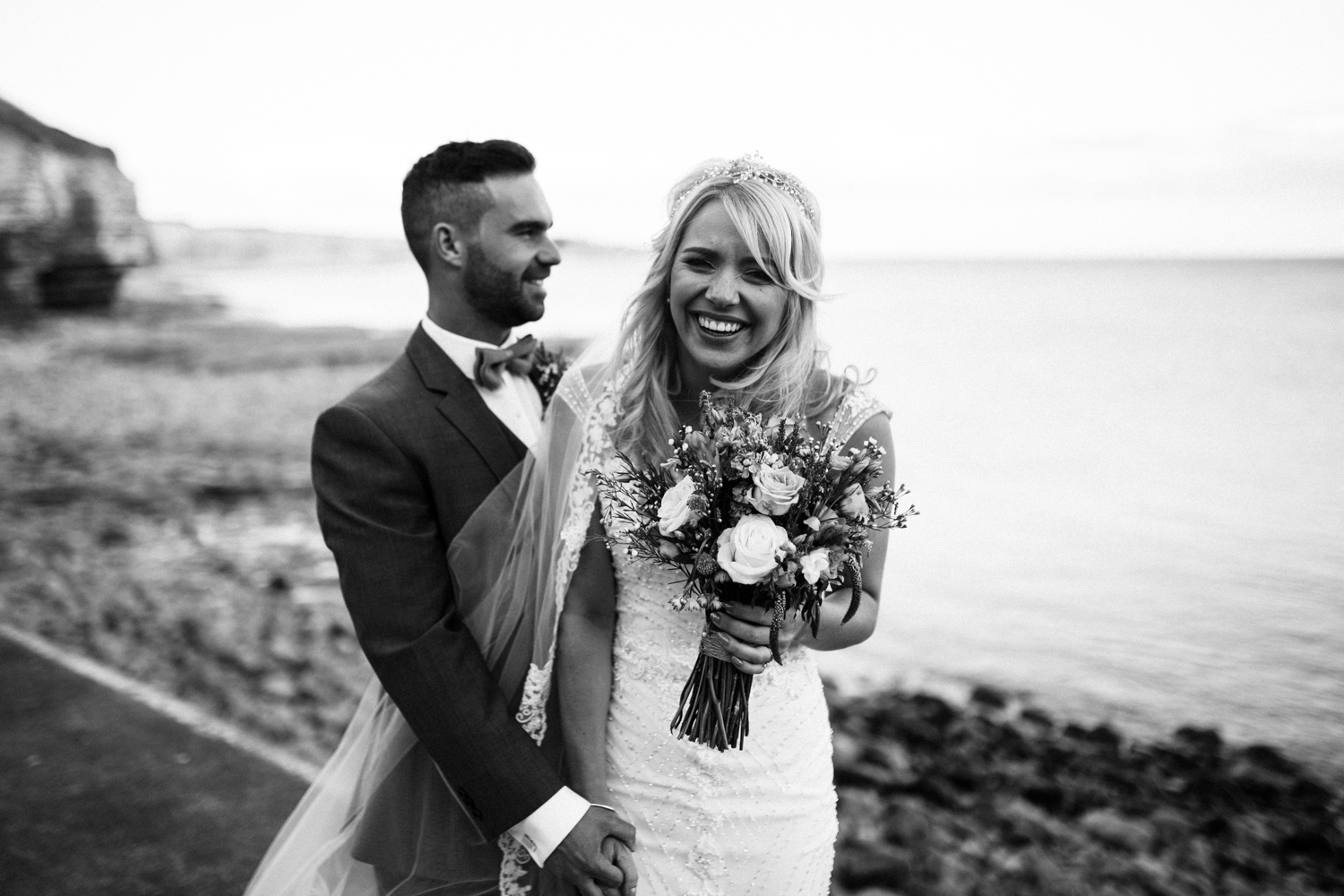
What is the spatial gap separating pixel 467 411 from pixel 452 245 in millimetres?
685

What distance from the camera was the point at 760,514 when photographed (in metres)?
2.04

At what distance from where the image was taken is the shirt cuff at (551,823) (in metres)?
2.40

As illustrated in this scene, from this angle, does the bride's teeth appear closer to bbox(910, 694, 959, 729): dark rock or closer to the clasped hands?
the clasped hands

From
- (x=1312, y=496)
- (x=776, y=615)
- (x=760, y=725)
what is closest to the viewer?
(x=776, y=615)

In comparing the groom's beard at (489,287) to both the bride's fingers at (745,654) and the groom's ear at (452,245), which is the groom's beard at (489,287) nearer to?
the groom's ear at (452,245)

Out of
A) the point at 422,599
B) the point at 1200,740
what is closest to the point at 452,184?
the point at 422,599

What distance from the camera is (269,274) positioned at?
309 ft

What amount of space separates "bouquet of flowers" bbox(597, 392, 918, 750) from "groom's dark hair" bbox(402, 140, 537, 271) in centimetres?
139

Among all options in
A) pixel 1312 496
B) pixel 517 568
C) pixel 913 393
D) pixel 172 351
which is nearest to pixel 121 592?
pixel 517 568

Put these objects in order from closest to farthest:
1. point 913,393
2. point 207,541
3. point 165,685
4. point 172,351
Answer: point 165,685, point 207,541, point 913,393, point 172,351

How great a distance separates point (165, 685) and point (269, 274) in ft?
321

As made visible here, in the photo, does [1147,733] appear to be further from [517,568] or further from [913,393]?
[913,393]

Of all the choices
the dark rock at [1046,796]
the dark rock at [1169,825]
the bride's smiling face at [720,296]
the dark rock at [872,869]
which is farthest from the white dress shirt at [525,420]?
the dark rock at [1169,825]

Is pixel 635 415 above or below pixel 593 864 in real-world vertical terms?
above
